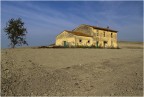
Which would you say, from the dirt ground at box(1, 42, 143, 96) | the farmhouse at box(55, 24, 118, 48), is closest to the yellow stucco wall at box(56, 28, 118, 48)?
the farmhouse at box(55, 24, 118, 48)

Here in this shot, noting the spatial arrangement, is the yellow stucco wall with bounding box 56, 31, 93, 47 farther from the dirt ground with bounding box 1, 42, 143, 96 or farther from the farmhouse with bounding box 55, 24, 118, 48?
the dirt ground with bounding box 1, 42, 143, 96

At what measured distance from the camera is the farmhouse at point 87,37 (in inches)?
1635

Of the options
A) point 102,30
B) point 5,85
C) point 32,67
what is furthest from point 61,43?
point 5,85

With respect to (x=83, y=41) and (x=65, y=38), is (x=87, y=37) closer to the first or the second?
(x=83, y=41)

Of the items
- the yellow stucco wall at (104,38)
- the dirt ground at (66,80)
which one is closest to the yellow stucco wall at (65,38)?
the yellow stucco wall at (104,38)

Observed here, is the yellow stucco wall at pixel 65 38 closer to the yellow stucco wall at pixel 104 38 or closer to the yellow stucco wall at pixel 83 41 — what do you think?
the yellow stucco wall at pixel 83 41

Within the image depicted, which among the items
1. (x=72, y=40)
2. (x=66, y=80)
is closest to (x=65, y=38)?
(x=72, y=40)

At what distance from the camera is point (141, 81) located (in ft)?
34.2

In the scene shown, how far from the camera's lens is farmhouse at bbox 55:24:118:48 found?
1635 inches

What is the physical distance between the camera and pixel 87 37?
44.2m

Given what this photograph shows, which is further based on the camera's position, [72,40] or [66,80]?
[72,40]

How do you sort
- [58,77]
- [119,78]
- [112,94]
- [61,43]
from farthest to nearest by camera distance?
[61,43], [119,78], [58,77], [112,94]

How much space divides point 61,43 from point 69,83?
35706 millimetres

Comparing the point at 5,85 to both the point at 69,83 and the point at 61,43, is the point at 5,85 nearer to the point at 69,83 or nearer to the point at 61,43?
the point at 69,83
